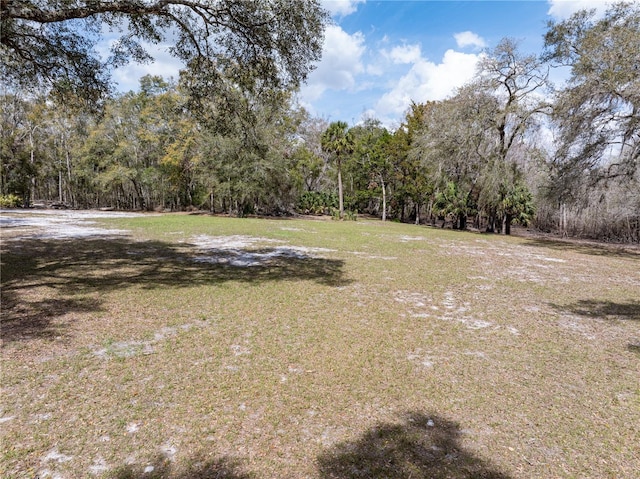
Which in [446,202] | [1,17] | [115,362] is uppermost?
[1,17]

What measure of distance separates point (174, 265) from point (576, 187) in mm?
15087

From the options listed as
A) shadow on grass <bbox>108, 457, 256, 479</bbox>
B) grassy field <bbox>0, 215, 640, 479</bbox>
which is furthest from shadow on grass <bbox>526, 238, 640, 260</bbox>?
shadow on grass <bbox>108, 457, 256, 479</bbox>

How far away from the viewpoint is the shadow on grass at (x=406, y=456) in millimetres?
2340

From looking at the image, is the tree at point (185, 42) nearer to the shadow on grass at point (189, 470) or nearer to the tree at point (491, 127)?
the shadow on grass at point (189, 470)

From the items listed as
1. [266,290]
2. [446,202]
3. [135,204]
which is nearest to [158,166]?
[135,204]

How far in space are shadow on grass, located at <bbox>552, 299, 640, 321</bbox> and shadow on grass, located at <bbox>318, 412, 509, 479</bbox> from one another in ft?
16.1

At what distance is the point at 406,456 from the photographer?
2521 mm

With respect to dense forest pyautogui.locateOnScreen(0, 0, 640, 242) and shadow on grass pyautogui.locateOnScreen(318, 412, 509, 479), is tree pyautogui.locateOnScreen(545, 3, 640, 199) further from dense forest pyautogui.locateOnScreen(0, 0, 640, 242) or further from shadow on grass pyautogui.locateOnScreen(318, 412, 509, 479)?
shadow on grass pyautogui.locateOnScreen(318, 412, 509, 479)

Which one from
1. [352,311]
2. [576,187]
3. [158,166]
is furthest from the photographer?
[158,166]

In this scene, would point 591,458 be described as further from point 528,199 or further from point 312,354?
point 528,199

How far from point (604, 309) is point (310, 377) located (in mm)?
6120

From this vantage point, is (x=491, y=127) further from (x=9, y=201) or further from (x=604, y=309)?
(x=9, y=201)

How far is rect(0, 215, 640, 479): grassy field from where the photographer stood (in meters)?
2.46

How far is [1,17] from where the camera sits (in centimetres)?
542
